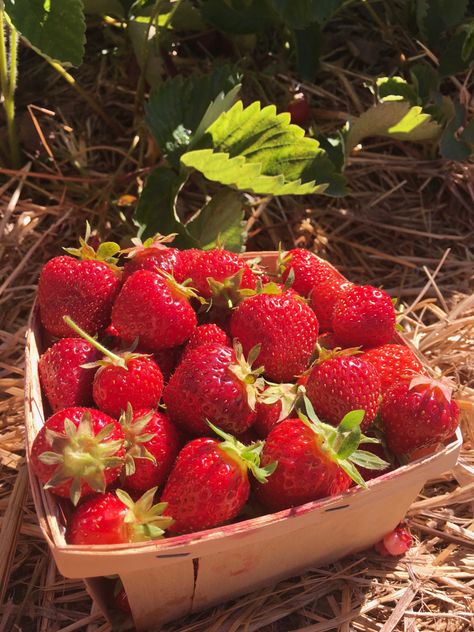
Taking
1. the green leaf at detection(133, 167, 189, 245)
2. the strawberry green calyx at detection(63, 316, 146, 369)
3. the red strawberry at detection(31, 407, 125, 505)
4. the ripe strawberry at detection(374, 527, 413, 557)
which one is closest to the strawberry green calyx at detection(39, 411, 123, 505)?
the red strawberry at detection(31, 407, 125, 505)

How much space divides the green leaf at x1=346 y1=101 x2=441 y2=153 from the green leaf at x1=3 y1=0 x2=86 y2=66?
707mm

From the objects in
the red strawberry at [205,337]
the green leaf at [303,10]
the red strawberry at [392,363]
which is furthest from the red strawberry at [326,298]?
the green leaf at [303,10]

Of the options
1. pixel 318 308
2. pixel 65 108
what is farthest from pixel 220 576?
pixel 65 108

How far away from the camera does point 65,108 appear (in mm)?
2148

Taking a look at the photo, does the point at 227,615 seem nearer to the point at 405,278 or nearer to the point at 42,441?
the point at 42,441

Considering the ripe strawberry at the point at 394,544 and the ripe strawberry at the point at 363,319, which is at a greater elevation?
the ripe strawberry at the point at 363,319

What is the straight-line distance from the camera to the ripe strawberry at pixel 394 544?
1.33 metres

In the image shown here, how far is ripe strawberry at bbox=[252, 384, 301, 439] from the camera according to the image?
1.11m

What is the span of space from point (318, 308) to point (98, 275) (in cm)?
38

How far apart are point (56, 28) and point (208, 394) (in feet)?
2.92

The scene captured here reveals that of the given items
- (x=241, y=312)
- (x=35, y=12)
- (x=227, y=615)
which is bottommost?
(x=227, y=615)

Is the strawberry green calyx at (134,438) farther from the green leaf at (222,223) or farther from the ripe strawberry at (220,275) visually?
the green leaf at (222,223)

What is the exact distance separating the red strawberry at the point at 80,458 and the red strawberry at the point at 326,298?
0.47 metres

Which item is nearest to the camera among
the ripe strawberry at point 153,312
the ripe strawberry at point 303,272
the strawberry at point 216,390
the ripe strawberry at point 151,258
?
the strawberry at point 216,390
